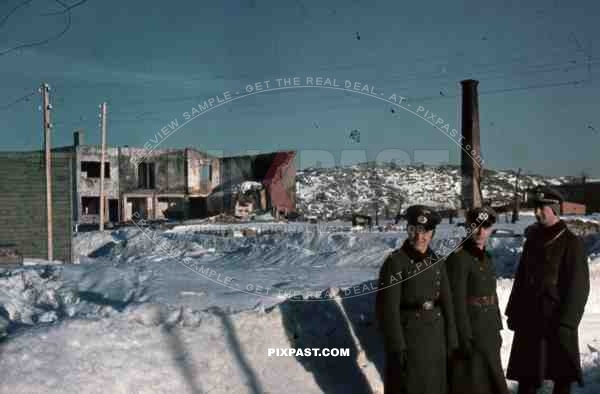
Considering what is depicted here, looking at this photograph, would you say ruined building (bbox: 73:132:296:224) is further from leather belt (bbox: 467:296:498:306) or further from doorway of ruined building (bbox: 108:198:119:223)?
leather belt (bbox: 467:296:498:306)

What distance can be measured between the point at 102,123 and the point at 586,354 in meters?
21.8

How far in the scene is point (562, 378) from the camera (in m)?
4.57

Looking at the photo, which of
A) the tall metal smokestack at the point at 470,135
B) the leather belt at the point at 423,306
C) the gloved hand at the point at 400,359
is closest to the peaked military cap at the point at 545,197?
the leather belt at the point at 423,306

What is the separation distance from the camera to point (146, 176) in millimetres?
38281

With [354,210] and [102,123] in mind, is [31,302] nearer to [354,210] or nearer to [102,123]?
[102,123]

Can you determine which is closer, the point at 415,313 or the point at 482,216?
the point at 415,313

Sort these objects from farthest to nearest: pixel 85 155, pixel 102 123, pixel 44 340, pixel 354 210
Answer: pixel 85 155
pixel 354 210
pixel 102 123
pixel 44 340

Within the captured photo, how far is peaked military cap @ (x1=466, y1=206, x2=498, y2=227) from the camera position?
14.7 ft

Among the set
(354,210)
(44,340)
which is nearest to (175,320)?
(44,340)

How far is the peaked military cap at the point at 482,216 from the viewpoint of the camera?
14.7ft

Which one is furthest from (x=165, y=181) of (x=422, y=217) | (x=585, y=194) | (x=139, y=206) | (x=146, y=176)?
(x=422, y=217)

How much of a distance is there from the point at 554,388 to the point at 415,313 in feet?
5.16

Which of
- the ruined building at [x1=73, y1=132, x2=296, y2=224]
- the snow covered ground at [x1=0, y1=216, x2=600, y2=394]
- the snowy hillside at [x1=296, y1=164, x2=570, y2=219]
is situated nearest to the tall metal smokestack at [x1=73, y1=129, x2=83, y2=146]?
the ruined building at [x1=73, y1=132, x2=296, y2=224]

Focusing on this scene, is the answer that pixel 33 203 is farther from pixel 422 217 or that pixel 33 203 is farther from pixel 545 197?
pixel 545 197
